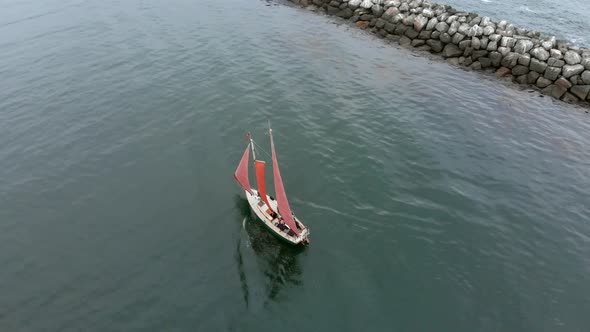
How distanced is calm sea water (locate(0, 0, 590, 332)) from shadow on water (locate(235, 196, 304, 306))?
0.10 m

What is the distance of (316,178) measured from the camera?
31391 mm

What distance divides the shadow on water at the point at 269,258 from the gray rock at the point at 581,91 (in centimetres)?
3854

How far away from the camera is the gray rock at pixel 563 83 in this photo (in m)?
43.1

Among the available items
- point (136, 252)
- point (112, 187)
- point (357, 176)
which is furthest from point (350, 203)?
point (112, 187)

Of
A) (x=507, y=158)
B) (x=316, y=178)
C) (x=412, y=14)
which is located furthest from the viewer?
(x=412, y=14)

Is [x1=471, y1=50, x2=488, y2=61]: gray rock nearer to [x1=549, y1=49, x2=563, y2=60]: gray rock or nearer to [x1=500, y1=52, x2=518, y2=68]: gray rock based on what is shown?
[x1=500, y1=52, x2=518, y2=68]: gray rock

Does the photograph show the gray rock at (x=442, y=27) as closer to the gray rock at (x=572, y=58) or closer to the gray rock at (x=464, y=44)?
the gray rock at (x=464, y=44)

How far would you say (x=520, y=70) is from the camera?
45.8 m

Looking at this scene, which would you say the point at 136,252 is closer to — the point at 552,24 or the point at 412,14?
the point at 412,14

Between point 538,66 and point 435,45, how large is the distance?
1256cm

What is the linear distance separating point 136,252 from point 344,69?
32937 millimetres

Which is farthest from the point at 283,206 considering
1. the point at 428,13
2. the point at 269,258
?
the point at 428,13

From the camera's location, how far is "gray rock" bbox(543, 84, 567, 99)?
143 feet

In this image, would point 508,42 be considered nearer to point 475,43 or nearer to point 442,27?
point 475,43
